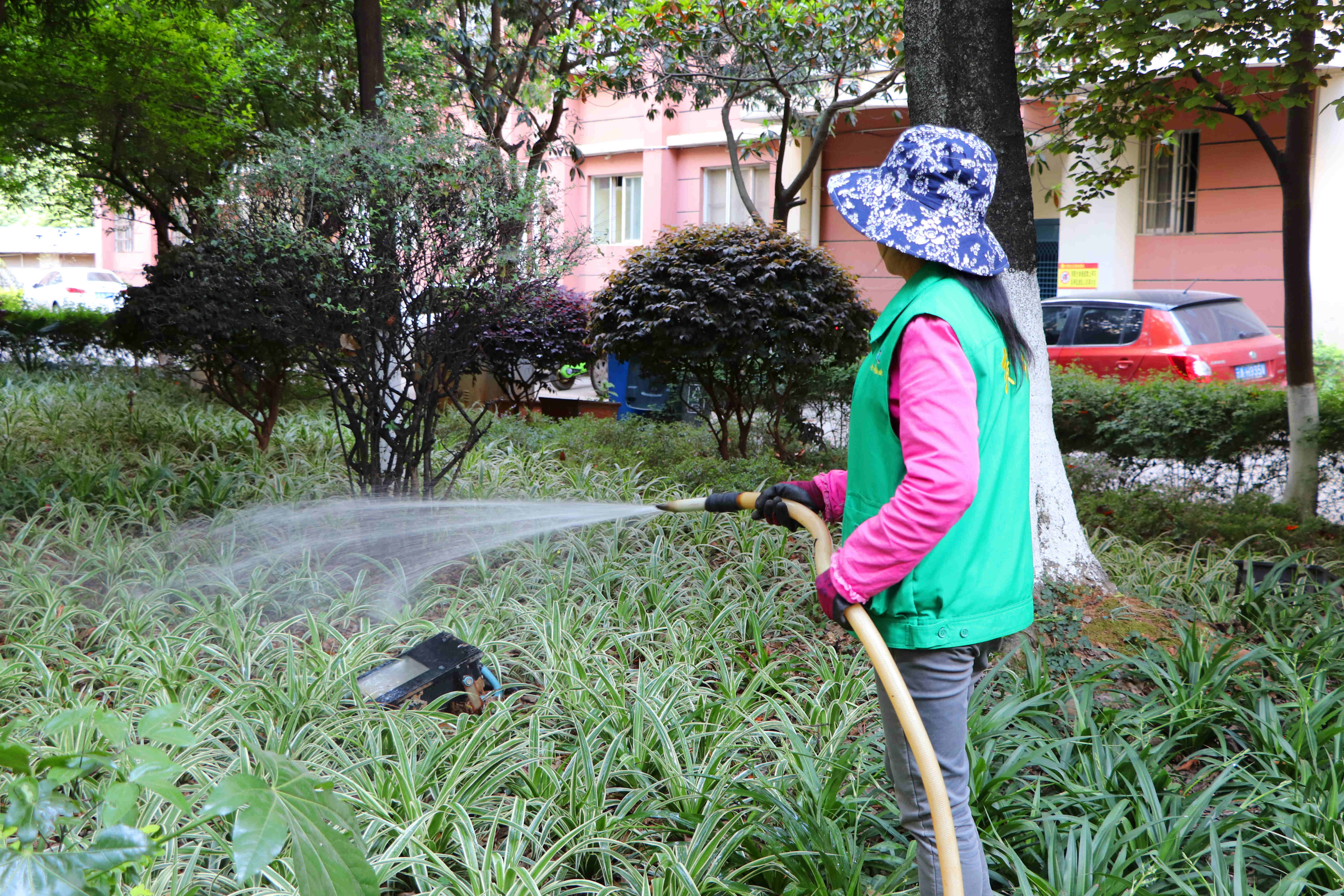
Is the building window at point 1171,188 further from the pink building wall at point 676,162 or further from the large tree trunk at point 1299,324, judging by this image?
the large tree trunk at point 1299,324

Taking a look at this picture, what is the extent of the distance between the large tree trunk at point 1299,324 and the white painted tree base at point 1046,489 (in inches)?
108

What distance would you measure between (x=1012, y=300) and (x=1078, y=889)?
2817 millimetres

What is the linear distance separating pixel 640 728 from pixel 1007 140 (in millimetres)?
3034

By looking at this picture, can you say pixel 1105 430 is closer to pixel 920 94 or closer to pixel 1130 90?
pixel 1130 90

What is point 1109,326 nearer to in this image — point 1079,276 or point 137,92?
point 1079,276

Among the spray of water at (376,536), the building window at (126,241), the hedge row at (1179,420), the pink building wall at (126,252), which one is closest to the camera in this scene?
the spray of water at (376,536)

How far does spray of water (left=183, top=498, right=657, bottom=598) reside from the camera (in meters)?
4.59

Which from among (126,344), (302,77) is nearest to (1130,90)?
(302,77)

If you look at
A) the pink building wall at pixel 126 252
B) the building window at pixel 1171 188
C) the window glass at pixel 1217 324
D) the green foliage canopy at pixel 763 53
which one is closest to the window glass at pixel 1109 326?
the window glass at pixel 1217 324

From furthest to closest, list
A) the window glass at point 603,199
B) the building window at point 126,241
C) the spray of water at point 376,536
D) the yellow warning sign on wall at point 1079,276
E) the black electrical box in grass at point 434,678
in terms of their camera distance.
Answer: the building window at point 126,241
the window glass at point 603,199
the yellow warning sign on wall at point 1079,276
the spray of water at point 376,536
the black electrical box in grass at point 434,678

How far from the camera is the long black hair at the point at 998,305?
1.99 m

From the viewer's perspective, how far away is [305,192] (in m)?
5.08

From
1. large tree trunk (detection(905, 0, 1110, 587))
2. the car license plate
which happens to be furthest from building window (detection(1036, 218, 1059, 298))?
large tree trunk (detection(905, 0, 1110, 587))

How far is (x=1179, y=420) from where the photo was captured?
6.85m
